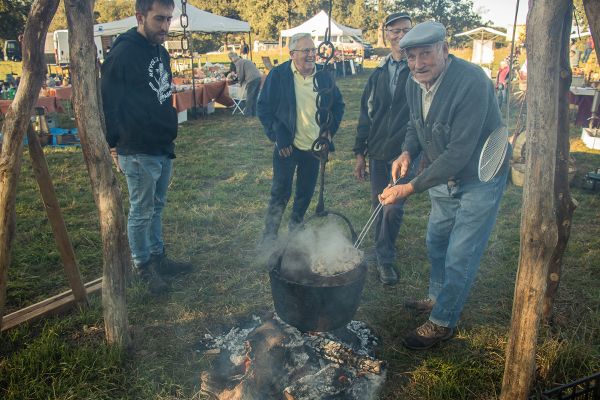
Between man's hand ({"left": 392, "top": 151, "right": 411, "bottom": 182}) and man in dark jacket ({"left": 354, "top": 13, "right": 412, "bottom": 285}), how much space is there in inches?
23.3

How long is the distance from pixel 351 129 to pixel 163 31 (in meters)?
8.18

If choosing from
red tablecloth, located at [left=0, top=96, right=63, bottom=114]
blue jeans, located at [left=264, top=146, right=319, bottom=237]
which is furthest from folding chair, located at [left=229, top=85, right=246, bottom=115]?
blue jeans, located at [left=264, top=146, right=319, bottom=237]

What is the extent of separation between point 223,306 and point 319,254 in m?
1.38

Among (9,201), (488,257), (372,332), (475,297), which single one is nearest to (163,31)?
(9,201)

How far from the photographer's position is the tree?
21.1 m

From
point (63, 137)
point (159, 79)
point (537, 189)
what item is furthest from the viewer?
point (63, 137)

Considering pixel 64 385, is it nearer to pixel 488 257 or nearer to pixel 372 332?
pixel 372 332

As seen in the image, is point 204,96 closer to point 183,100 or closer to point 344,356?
point 183,100

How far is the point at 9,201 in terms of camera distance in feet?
9.66

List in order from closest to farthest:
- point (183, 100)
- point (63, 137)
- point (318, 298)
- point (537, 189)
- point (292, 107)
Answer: point (537, 189) < point (318, 298) < point (292, 107) < point (63, 137) < point (183, 100)

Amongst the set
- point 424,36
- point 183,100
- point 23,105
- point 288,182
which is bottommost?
point 288,182

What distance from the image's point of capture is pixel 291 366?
3.03 m

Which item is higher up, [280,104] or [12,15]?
[12,15]

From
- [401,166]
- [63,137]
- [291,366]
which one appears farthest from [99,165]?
[63,137]
